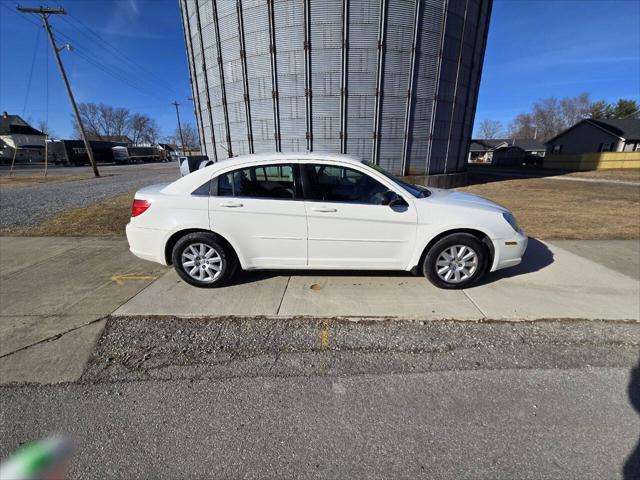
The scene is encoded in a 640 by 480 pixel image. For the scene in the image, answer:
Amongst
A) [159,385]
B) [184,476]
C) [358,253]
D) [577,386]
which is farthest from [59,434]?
[577,386]

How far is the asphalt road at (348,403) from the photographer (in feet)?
5.67

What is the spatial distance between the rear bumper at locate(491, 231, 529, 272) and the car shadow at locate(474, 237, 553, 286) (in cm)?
34

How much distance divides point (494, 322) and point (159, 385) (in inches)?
124

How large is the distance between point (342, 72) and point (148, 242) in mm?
12150

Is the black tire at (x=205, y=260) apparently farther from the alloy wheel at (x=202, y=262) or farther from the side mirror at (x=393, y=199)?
the side mirror at (x=393, y=199)

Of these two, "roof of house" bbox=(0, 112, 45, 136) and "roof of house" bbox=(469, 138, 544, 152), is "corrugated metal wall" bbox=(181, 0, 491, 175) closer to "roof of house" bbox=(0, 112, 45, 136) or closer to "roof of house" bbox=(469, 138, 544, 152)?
"roof of house" bbox=(469, 138, 544, 152)

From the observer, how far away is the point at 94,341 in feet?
9.20

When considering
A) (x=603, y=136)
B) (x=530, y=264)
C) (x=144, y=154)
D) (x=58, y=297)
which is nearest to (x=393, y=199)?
(x=530, y=264)

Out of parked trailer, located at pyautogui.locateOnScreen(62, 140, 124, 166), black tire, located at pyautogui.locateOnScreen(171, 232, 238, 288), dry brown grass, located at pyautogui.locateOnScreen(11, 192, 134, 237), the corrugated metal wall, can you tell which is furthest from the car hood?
parked trailer, located at pyautogui.locateOnScreen(62, 140, 124, 166)

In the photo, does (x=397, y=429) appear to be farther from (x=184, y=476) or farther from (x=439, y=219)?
(x=439, y=219)

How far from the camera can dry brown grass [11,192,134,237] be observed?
6332 millimetres

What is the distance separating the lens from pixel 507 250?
371cm

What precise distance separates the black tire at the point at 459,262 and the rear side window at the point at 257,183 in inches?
75.6

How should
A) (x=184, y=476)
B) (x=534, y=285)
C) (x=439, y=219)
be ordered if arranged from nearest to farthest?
(x=184, y=476) < (x=439, y=219) < (x=534, y=285)
